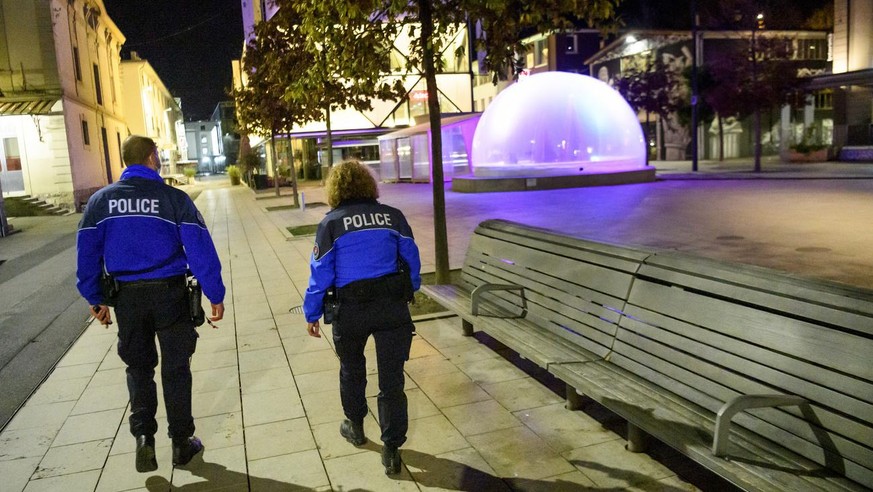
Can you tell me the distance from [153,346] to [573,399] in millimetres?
2718

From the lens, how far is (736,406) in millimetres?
3029

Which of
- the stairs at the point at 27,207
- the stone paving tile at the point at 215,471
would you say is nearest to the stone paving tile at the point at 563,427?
the stone paving tile at the point at 215,471

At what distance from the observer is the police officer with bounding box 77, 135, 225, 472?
3873 mm

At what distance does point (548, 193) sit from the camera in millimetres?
23219

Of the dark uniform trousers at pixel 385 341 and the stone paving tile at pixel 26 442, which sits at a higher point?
the dark uniform trousers at pixel 385 341

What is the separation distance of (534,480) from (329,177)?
6.75ft

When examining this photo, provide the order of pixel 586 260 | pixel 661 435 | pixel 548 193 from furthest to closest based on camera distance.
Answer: pixel 548 193 < pixel 586 260 < pixel 661 435

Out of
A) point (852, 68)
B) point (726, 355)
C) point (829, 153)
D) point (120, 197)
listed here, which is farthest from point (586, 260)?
point (852, 68)

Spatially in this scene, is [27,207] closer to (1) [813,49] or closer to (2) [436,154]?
(2) [436,154]

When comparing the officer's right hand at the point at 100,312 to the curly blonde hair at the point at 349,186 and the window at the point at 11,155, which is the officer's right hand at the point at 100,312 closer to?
the curly blonde hair at the point at 349,186

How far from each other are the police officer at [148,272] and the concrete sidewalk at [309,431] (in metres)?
0.43

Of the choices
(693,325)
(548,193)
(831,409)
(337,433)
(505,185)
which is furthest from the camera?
(505,185)

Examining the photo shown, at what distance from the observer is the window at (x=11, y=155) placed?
88.9ft

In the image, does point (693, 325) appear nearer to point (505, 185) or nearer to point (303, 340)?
point (303, 340)
